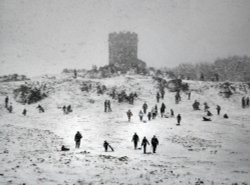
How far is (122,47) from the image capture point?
82.4 meters

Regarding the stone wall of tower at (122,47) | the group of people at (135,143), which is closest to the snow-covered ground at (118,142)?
the group of people at (135,143)

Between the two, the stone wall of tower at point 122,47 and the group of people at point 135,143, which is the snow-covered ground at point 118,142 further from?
the stone wall of tower at point 122,47

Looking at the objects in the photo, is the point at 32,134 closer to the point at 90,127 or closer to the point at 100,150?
the point at 90,127

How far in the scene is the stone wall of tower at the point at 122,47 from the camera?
3231 inches

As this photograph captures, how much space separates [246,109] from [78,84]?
1195 inches

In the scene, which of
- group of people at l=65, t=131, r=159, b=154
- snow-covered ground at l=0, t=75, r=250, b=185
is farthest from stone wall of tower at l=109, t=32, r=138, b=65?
group of people at l=65, t=131, r=159, b=154

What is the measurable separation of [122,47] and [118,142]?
57717 mm

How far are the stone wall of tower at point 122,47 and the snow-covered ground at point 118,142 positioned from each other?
81.9 feet

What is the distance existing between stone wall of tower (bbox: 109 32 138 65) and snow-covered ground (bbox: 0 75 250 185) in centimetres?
2496

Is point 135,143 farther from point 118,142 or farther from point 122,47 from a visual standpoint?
point 122,47

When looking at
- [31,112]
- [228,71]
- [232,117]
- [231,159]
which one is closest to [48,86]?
[31,112]

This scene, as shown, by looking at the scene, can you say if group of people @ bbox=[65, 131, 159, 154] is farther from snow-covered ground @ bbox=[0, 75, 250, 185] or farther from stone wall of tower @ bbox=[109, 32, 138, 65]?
stone wall of tower @ bbox=[109, 32, 138, 65]

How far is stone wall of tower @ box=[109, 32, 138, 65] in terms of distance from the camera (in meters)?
82.1

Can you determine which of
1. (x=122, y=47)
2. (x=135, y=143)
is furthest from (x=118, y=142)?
(x=122, y=47)
